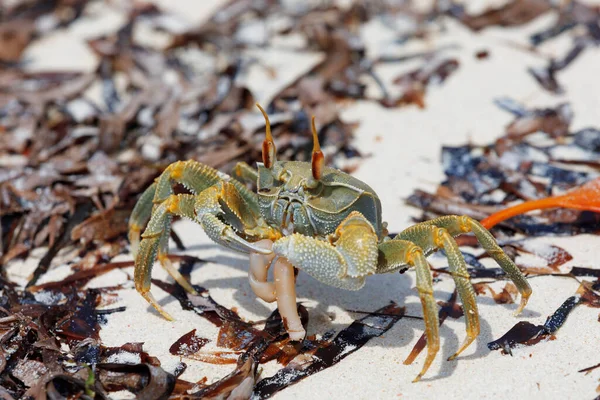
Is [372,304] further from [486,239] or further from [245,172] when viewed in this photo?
[245,172]

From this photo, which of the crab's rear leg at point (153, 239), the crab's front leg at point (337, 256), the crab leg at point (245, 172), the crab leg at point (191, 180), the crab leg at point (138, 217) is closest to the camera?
the crab's front leg at point (337, 256)

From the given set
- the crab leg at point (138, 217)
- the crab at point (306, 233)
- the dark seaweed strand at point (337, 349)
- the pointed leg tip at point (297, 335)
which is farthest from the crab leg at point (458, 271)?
the crab leg at point (138, 217)

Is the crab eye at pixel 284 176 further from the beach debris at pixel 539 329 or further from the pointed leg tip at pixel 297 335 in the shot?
the beach debris at pixel 539 329

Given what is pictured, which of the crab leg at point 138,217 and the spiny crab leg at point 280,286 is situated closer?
the spiny crab leg at point 280,286

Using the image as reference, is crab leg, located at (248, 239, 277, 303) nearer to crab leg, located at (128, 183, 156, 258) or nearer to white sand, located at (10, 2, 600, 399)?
white sand, located at (10, 2, 600, 399)

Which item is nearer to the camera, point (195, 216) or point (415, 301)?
point (195, 216)

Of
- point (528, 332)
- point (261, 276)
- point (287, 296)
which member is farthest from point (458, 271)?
point (261, 276)

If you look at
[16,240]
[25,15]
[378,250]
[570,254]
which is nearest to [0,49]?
[25,15]
